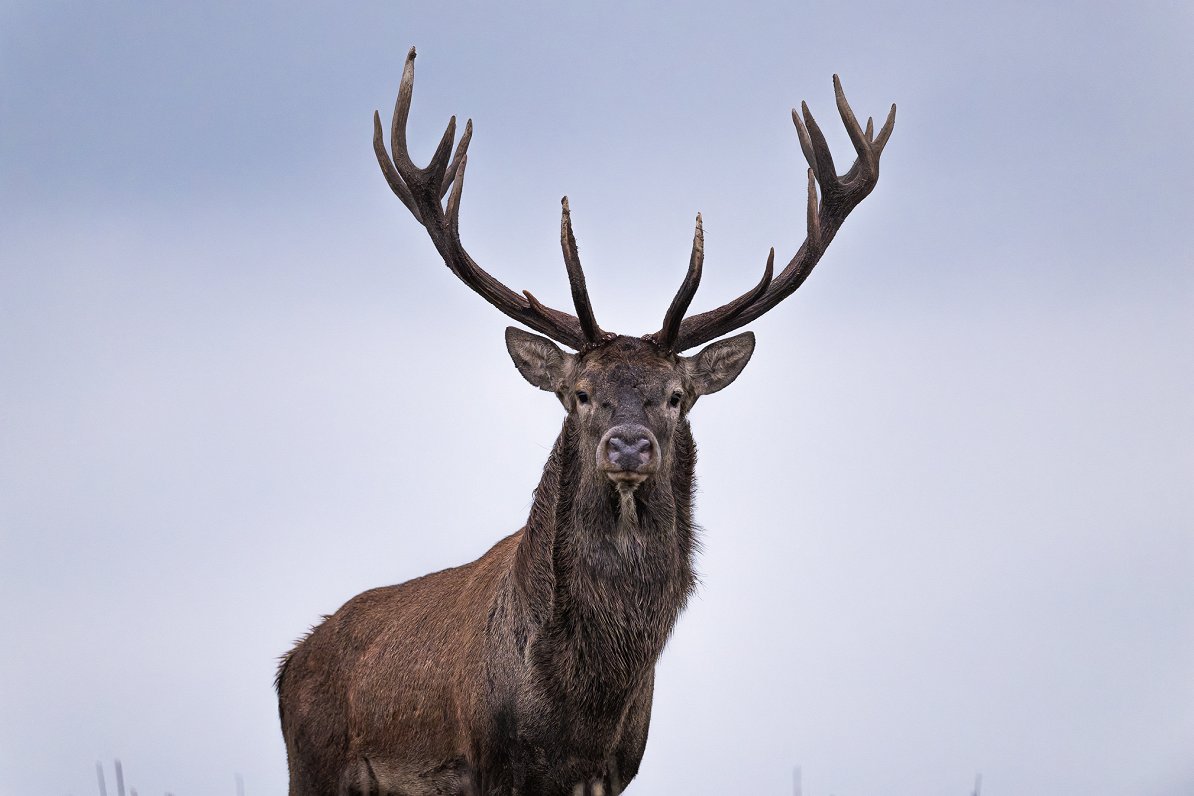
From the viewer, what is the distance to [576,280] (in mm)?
8281

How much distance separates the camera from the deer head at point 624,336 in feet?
25.7

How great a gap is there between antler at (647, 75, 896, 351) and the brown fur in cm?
24

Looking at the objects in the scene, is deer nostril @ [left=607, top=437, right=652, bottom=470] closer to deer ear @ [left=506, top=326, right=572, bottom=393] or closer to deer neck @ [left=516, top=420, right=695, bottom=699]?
deer neck @ [left=516, top=420, right=695, bottom=699]

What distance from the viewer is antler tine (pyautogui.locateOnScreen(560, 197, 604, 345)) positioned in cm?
827

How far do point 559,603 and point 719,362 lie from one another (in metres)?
1.82

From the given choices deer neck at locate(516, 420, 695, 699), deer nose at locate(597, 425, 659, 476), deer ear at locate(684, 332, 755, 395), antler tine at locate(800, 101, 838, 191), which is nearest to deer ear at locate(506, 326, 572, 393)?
deer neck at locate(516, 420, 695, 699)

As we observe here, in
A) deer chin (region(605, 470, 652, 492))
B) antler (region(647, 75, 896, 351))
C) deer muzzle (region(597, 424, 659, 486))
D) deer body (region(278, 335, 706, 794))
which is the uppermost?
antler (region(647, 75, 896, 351))

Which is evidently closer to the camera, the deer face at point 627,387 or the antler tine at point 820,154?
the deer face at point 627,387

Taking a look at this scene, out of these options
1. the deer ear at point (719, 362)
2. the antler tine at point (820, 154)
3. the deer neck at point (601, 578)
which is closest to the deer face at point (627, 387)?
the deer ear at point (719, 362)

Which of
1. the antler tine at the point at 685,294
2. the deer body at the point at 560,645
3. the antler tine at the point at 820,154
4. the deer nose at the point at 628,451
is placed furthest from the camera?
the antler tine at the point at 820,154

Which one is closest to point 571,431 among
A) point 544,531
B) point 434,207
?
point 544,531

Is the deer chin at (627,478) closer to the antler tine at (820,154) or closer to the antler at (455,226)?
the antler at (455,226)

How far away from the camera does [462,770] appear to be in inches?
319

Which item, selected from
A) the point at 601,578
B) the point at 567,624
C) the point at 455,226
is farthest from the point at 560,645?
the point at 455,226
